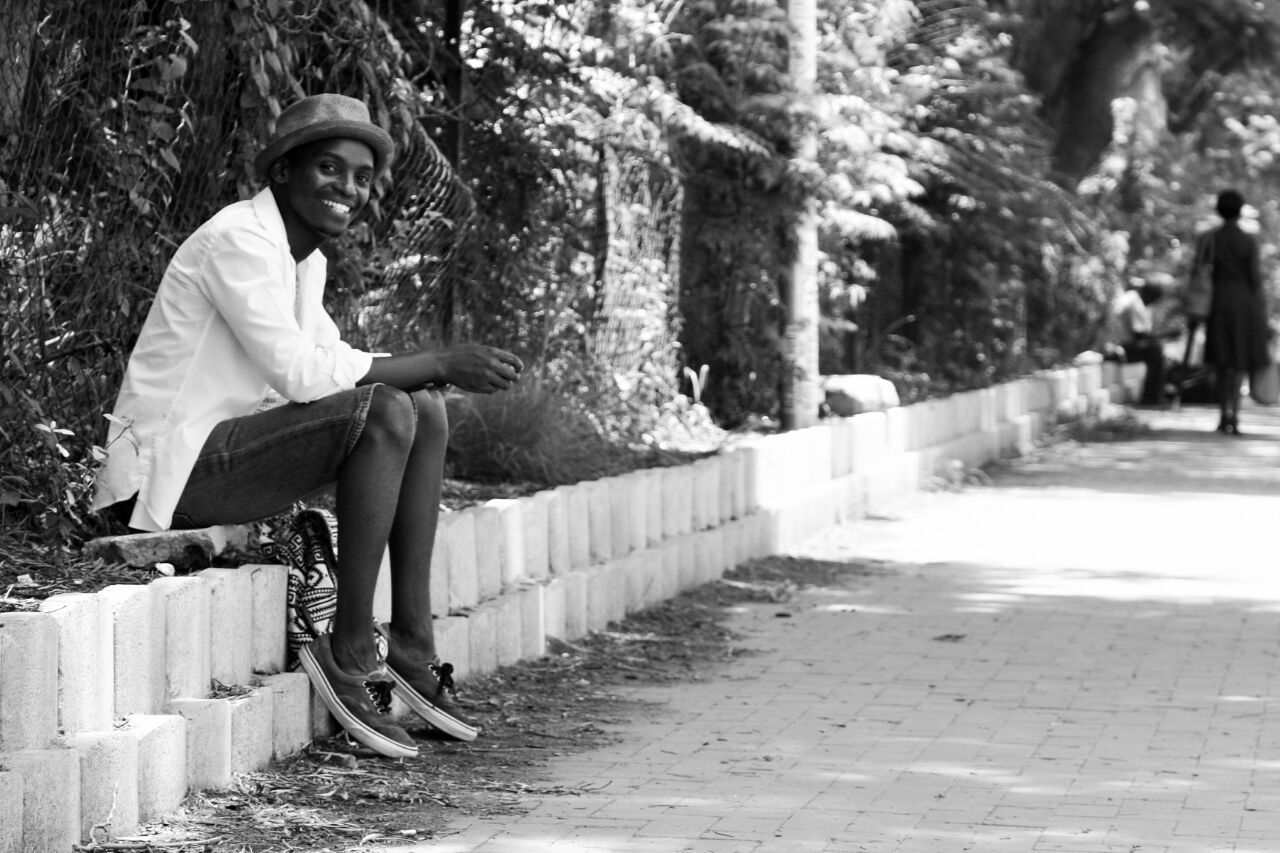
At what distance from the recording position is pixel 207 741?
15.2 ft

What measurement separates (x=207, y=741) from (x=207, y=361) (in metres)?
1.07

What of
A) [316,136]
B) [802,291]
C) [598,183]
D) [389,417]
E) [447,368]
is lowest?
[389,417]

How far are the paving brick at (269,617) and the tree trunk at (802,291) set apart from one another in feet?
19.9

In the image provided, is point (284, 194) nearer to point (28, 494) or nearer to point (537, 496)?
point (28, 494)

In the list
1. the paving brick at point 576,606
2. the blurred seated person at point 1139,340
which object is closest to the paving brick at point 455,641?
the paving brick at point 576,606

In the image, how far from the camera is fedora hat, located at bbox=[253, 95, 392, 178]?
5.26 m

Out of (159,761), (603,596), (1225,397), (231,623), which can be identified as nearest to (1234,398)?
(1225,397)

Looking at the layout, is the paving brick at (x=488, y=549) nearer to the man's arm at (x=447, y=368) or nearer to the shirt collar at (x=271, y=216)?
the man's arm at (x=447, y=368)

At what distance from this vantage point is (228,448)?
5.08 metres

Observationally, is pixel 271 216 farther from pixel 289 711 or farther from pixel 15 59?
pixel 289 711

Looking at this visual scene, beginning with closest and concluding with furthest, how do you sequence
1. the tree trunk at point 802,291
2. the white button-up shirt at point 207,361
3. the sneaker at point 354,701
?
1. the white button-up shirt at point 207,361
2. the sneaker at point 354,701
3. the tree trunk at point 802,291

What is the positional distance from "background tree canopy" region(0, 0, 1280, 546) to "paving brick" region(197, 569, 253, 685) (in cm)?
46

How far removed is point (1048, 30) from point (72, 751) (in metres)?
18.3

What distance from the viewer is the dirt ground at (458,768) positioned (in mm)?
4406
